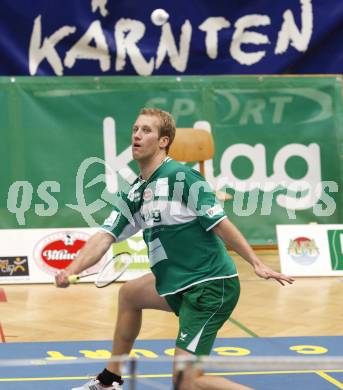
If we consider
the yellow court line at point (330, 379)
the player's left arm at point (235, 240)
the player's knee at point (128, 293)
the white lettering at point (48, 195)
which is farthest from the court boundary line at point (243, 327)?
the white lettering at point (48, 195)

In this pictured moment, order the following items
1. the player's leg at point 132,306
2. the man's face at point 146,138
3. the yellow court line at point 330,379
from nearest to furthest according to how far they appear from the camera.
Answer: the man's face at point 146,138 < the player's leg at point 132,306 < the yellow court line at point 330,379

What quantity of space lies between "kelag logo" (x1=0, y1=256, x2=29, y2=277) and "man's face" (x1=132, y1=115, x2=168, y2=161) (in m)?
4.52

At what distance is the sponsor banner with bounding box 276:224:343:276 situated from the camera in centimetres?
875

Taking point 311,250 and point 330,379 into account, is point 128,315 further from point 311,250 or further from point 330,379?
point 311,250

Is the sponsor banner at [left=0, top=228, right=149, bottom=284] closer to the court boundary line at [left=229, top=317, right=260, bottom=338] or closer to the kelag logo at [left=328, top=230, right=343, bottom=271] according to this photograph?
the court boundary line at [left=229, top=317, right=260, bottom=338]

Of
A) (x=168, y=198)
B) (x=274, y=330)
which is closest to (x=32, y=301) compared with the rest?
(x=274, y=330)

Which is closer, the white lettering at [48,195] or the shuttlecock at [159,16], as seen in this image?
the white lettering at [48,195]

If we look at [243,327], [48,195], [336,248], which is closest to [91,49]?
[48,195]

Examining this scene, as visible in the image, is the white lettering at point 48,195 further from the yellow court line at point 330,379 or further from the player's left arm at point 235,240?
the player's left arm at point 235,240

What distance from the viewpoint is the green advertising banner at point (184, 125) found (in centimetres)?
987

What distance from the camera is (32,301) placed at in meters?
7.69

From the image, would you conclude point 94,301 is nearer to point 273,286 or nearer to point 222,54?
point 273,286

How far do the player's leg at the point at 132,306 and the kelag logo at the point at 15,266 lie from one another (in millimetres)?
4069

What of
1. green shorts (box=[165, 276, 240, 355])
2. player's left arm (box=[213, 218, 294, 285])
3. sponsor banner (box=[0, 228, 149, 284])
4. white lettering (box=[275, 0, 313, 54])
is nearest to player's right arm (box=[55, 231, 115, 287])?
green shorts (box=[165, 276, 240, 355])
